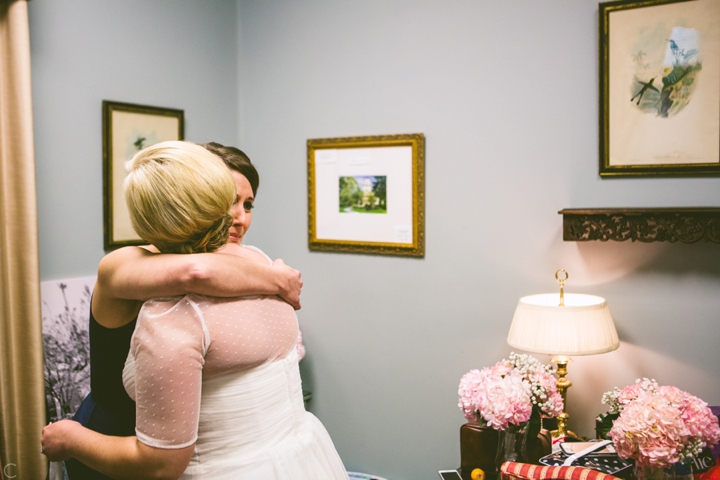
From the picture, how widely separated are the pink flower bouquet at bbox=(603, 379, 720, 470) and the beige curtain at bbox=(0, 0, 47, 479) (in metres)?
2.06

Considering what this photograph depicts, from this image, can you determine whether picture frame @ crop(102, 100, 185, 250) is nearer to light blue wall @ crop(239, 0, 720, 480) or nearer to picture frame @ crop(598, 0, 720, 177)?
light blue wall @ crop(239, 0, 720, 480)

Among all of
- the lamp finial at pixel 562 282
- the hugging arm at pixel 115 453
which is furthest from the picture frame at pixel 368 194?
the hugging arm at pixel 115 453

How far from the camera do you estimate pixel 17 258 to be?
6.93 feet

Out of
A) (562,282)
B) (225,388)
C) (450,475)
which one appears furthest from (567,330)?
(225,388)

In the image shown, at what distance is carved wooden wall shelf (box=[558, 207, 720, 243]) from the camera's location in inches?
79.1

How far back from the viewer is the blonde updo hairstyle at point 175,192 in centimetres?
100

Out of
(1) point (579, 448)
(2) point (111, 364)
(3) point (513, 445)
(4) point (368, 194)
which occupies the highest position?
(4) point (368, 194)

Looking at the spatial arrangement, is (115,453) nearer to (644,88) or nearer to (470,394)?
(470,394)

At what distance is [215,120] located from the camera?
3.13 m

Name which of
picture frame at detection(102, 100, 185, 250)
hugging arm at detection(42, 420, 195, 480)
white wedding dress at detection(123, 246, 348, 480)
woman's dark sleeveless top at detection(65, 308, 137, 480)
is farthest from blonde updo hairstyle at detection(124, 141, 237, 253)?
picture frame at detection(102, 100, 185, 250)

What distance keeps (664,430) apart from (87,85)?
8.31 ft

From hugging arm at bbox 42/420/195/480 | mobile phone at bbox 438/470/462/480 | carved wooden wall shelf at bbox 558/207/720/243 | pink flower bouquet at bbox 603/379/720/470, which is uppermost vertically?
carved wooden wall shelf at bbox 558/207/720/243

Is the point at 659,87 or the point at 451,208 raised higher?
the point at 659,87

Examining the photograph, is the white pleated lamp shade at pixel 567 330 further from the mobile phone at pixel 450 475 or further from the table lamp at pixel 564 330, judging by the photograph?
the mobile phone at pixel 450 475
